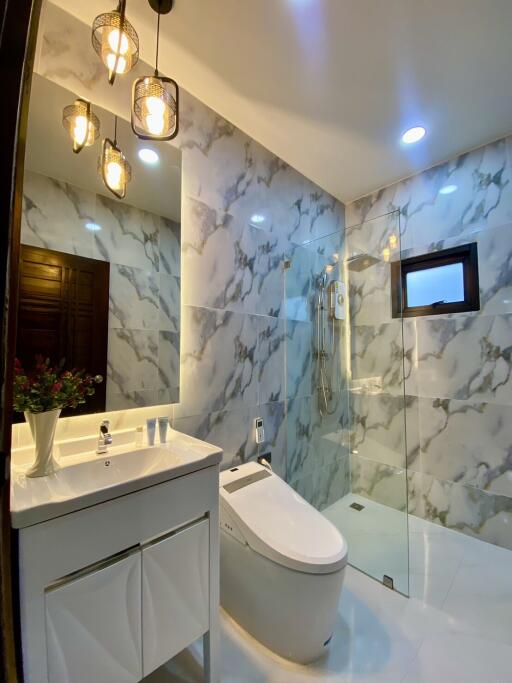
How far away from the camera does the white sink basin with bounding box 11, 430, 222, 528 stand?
0.72m

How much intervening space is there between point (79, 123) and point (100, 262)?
21.7 inches

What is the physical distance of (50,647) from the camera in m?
0.73

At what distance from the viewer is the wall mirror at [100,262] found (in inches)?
43.4

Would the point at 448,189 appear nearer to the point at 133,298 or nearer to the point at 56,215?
the point at 133,298

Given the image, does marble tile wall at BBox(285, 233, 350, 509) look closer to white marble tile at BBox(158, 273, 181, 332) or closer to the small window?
the small window

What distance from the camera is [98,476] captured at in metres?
1.08

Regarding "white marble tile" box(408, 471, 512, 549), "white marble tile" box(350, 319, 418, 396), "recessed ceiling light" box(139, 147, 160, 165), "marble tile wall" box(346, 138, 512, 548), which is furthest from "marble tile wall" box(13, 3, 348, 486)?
"white marble tile" box(408, 471, 512, 549)

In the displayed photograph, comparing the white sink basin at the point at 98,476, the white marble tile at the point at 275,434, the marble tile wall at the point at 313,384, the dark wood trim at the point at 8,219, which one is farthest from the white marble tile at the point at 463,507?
the dark wood trim at the point at 8,219

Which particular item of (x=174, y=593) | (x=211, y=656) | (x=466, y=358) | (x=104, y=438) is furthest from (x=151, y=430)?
(x=466, y=358)

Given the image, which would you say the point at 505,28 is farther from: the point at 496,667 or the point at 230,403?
the point at 496,667

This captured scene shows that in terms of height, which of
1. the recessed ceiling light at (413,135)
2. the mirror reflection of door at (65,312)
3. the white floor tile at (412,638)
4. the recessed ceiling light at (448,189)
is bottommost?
the white floor tile at (412,638)

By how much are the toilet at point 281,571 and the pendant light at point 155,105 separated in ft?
5.31

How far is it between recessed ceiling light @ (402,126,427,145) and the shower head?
754 millimetres

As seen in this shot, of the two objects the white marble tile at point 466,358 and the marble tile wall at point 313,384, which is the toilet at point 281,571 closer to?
the marble tile wall at point 313,384
